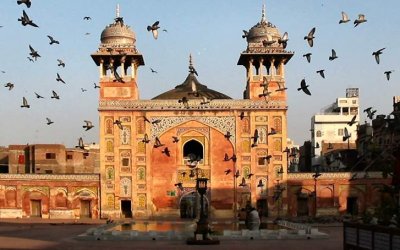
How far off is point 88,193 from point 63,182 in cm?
160

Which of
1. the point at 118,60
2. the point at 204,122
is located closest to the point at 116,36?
the point at 118,60

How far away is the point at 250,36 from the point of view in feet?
130

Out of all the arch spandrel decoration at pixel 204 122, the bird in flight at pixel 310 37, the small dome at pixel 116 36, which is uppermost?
the small dome at pixel 116 36

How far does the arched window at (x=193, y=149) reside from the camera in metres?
38.3

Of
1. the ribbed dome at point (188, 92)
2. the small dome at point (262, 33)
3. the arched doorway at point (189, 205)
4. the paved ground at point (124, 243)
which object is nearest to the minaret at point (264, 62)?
the small dome at point (262, 33)

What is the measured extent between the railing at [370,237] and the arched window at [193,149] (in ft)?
77.1

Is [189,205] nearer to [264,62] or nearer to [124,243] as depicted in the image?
[264,62]

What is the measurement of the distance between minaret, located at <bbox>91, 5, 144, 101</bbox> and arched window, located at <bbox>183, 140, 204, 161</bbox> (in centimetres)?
417

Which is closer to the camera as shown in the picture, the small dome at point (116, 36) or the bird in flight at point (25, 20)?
the bird in flight at point (25, 20)

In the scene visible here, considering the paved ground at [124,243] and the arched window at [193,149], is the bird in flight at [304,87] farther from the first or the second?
the arched window at [193,149]

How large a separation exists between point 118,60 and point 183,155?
6800 mm

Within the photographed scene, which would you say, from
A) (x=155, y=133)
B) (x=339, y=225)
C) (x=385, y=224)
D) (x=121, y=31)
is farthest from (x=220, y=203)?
(x=385, y=224)

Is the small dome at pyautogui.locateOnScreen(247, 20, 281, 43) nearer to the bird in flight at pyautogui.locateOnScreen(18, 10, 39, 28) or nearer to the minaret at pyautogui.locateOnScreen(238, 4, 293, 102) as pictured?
the minaret at pyautogui.locateOnScreen(238, 4, 293, 102)

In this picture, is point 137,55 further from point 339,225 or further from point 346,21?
point 346,21
